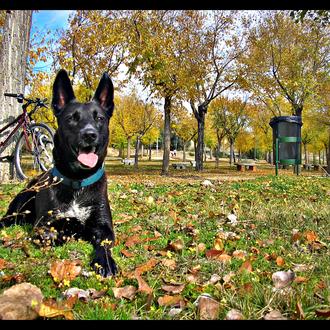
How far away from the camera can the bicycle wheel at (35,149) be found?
7.52 m

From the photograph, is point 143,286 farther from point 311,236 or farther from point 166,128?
point 166,128

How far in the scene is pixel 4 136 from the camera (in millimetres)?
8344

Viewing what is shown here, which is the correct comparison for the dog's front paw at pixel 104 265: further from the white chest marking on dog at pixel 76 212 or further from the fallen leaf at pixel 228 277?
the fallen leaf at pixel 228 277

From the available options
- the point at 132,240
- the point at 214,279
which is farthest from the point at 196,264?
the point at 132,240

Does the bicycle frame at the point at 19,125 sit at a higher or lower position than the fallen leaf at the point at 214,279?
higher

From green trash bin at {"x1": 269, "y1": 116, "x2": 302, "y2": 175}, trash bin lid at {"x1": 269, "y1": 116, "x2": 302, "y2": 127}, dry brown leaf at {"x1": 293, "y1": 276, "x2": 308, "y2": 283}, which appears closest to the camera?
dry brown leaf at {"x1": 293, "y1": 276, "x2": 308, "y2": 283}

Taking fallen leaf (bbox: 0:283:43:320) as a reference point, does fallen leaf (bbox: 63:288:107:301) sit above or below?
below

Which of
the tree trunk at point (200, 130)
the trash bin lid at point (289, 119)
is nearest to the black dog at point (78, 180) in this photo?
the trash bin lid at point (289, 119)

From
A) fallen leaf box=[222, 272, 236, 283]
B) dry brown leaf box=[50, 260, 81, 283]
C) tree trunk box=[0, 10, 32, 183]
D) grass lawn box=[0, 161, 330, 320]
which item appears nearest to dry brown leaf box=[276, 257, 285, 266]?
grass lawn box=[0, 161, 330, 320]

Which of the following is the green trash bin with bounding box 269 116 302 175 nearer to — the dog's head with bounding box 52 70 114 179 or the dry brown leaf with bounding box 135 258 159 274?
the dog's head with bounding box 52 70 114 179

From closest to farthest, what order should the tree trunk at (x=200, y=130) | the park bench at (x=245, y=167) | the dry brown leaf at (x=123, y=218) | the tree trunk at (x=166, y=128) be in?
1. the dry brown leaf at (x=123, y=218)
2. the tree trunk at (x=166, y=128)
3. the tree trunk at (x=200, y=130)
4. the park bench at (x=245, y=167)

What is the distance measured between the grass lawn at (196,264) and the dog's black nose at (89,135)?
1005 mm

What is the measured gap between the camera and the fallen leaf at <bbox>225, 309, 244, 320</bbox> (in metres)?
1.88

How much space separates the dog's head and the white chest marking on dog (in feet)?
0.95
